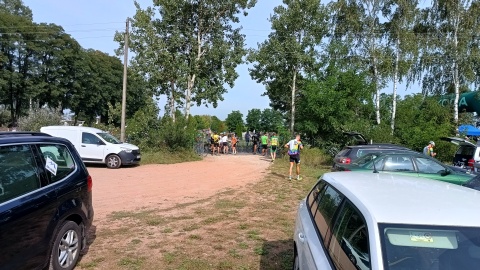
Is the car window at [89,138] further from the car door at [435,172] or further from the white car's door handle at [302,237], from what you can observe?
the white car's door handle at [302,237]

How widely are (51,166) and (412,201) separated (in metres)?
4.06

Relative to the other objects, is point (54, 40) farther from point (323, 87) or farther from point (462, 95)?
point (462, 95)

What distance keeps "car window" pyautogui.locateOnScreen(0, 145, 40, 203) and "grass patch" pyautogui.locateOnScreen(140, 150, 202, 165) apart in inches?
597

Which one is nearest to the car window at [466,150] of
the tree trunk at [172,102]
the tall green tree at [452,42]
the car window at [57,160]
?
the tall green tree at [452,42]

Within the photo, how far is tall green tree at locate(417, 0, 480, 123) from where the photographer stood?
953 inches

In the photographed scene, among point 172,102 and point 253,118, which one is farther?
point 253,118

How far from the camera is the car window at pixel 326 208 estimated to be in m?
3.14

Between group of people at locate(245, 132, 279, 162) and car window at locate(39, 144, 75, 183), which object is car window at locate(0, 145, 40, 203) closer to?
car window at locate(39, 144, 75, 183)

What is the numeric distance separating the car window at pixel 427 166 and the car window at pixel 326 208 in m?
6.71

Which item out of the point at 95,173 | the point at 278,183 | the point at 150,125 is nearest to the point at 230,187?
the point at 278,183

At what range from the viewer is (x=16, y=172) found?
12.5 ft

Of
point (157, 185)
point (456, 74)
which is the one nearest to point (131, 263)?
point (157, 185)

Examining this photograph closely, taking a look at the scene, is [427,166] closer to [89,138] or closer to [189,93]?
[89,138]

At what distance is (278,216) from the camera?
7.91 m
